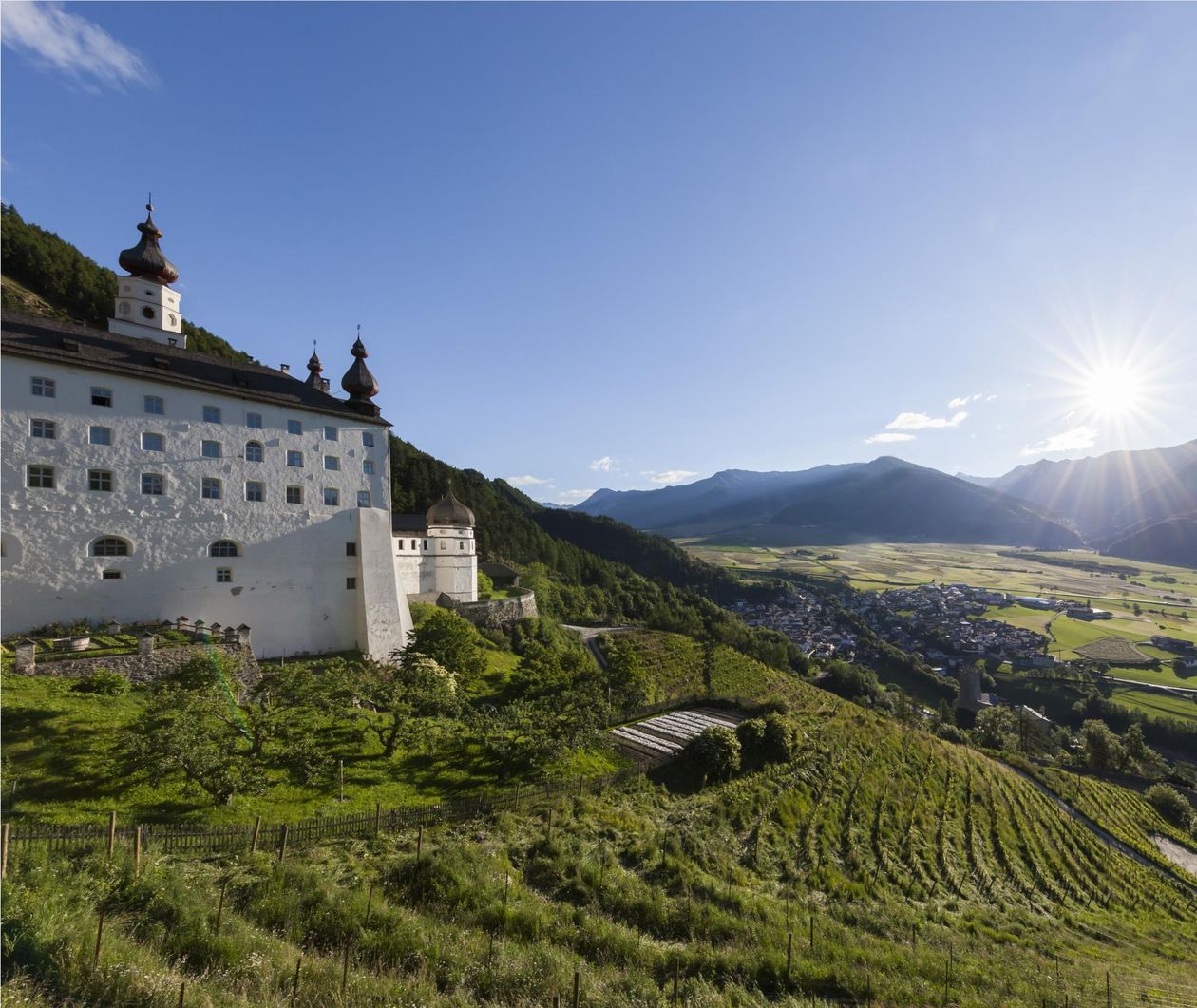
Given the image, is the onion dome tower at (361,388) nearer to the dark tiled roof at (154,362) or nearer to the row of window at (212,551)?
the dark tiled roof at (154,362)

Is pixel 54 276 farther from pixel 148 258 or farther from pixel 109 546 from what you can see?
pixel 109 546

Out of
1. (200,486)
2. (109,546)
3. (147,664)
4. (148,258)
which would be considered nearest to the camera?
(147,664)

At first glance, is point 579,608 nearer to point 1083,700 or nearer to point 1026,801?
point 1026,801

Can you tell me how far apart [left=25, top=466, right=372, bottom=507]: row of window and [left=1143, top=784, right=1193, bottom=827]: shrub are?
266 feet

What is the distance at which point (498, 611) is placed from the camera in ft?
161

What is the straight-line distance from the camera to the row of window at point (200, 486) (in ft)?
79.8

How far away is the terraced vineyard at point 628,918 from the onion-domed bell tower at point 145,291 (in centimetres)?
3798

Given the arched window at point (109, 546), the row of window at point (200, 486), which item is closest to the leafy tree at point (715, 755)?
the row of window at point (200, 486)

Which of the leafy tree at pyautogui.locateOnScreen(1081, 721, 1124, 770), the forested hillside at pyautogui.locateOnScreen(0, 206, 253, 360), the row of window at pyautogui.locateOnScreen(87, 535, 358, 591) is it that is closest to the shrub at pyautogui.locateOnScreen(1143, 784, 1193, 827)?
the leafy tree at pyautogui.locateOnScreen(1081, 721, 1124, 770)

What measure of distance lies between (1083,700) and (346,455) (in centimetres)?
13711

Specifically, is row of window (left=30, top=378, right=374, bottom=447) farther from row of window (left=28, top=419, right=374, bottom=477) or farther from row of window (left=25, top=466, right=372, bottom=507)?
row of window (left=25, top=466, right=372, bottom=507)

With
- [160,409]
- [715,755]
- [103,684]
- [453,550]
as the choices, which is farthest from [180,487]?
[715,755]

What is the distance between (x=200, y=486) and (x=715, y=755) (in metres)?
32.1

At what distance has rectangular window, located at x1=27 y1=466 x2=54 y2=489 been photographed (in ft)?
79.0
